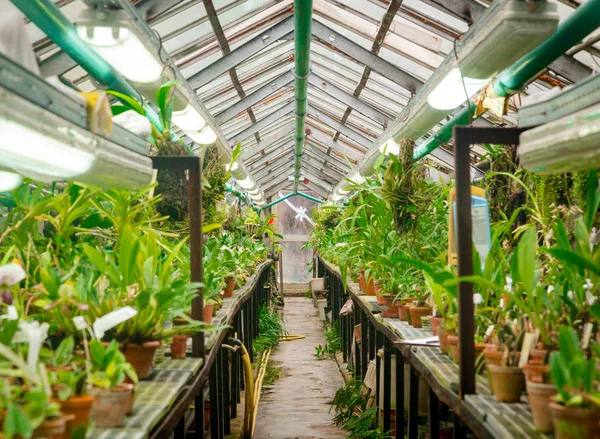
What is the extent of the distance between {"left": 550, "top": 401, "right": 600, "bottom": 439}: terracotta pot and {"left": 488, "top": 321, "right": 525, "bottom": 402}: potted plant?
424 mm

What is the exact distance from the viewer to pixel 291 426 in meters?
4.68

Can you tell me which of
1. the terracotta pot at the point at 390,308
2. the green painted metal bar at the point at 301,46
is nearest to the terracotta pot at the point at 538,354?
the terracotta pot at the point at 390,308

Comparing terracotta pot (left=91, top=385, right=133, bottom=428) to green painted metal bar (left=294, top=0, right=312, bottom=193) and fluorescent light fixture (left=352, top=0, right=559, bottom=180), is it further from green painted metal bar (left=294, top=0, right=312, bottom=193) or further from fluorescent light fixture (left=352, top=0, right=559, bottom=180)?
green painted metal bar (left=294, top=0, right=312, bottom=193)

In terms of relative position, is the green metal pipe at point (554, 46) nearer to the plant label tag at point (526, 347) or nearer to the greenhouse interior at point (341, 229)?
the greenhouse interior at point (341, 229)

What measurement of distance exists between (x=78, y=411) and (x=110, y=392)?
0.55 ft

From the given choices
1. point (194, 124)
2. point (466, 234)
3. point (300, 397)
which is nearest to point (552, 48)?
point (466, 234)

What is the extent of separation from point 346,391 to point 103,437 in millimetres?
3771

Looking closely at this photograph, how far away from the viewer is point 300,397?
18.2 ft

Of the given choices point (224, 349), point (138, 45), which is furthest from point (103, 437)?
point (224, 349)

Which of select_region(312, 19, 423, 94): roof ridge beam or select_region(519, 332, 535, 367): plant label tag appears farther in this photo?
select_region(312, 19, 423, 94): roof ridge beam

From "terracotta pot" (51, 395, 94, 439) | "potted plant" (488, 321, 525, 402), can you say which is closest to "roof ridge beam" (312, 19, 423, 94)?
"potted plant" (488, 321, 525, 402)

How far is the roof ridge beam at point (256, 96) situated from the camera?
7.49m

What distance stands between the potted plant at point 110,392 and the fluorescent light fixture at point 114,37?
58.1 inches

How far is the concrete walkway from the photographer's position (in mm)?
4559
